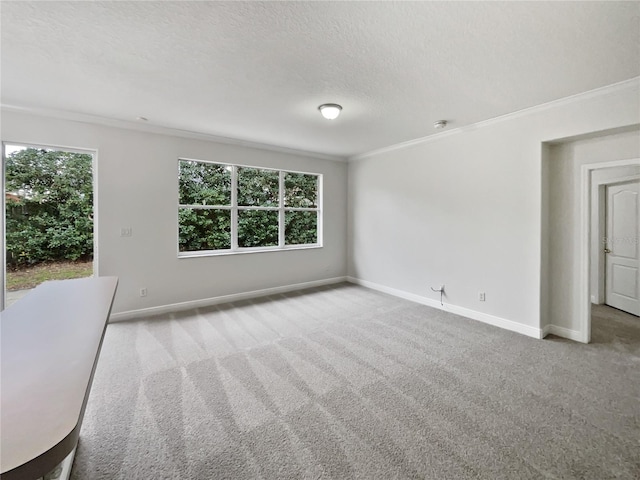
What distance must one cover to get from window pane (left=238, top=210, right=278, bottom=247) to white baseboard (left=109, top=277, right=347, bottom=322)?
2.68 feet

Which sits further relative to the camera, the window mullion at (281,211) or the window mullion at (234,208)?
the window mullion at (281,211)

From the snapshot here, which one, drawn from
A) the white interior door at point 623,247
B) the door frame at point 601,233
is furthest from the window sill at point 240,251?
the white interior door at point 623,247

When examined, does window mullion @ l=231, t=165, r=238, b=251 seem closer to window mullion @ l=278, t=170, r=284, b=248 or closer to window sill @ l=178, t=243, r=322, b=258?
window sill @ l=178, t=243, r=322, b=258

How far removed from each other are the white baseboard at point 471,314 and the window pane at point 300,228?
1476 millimetres

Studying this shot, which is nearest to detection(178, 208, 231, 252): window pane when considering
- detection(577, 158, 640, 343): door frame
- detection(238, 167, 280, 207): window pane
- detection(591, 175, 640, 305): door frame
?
detection(238, 167, 280, 207): window pane

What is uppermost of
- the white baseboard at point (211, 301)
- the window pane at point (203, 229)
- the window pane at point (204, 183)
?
the window pane at point (204, 183)

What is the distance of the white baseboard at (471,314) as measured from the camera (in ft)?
10.5

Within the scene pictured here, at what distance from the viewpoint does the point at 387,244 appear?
16.3 ft

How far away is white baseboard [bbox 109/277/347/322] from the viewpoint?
373cm

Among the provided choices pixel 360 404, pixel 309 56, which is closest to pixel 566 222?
pixel 360 404

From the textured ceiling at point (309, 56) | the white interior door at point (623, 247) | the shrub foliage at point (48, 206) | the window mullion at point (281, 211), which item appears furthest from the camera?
the window mullion at point (281, 211)

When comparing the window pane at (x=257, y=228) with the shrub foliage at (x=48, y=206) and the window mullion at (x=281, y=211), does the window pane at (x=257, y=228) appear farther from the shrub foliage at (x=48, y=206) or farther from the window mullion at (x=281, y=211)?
the shrub foliage at (x=48, y=206)

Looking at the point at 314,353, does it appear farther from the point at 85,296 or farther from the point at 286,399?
the point at 85,296

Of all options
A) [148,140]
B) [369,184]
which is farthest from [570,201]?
[148,140]
